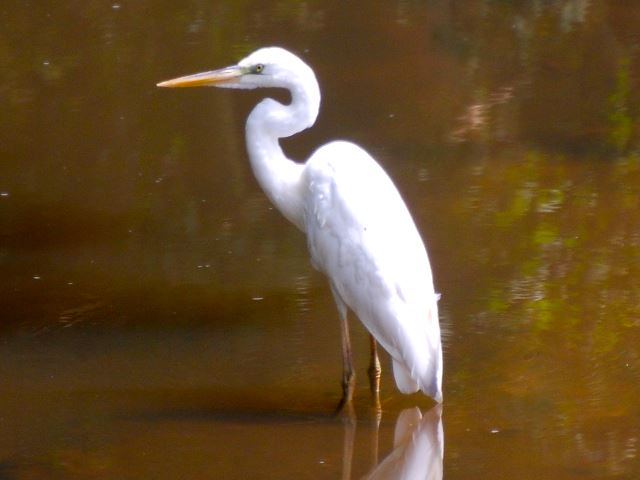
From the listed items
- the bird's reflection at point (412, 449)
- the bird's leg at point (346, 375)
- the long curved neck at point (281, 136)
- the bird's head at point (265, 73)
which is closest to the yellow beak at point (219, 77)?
the bird's head at point (265, 73)

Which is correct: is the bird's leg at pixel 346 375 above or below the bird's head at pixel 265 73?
below

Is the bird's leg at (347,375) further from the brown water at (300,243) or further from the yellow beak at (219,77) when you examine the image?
the yellow beak at (219,77)

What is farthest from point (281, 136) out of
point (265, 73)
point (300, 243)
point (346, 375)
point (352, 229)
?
point (300, 243)

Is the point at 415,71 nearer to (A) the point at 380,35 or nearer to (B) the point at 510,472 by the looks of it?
(A) the point at 380,35

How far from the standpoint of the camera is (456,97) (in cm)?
828

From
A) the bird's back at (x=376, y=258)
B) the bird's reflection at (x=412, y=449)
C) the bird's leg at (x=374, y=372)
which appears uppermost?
the bird's back at (x=376, y=258)

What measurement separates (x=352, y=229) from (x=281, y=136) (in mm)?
570

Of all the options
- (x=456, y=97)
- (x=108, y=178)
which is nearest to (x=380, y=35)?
(x=456, y=97)

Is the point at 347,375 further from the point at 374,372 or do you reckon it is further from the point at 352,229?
the point at 352,229

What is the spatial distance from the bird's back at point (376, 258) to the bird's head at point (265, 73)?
0.34 metres

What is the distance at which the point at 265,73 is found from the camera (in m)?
4.93

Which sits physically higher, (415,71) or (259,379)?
(415,71)

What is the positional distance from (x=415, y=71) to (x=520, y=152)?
1.66 metres

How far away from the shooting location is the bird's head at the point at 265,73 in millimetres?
4875
